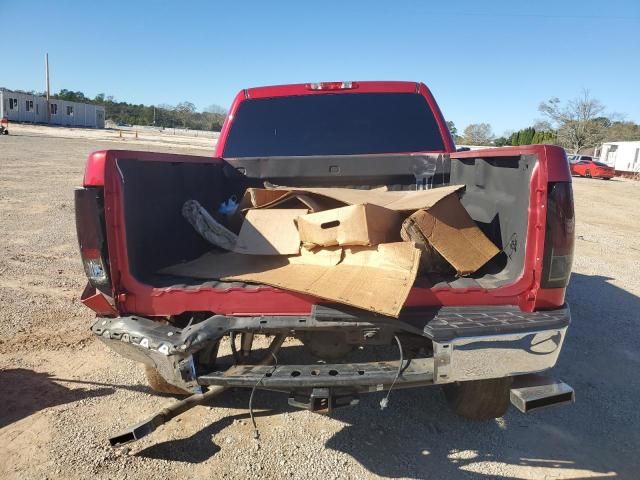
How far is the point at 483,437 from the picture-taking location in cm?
303

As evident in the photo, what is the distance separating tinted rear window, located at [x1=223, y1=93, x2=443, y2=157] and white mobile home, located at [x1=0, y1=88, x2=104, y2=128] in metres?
71.1

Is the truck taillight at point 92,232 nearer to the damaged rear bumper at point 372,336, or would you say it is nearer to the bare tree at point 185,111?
the damaged rear bumper at point 372,336

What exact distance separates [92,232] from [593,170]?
36591 mm

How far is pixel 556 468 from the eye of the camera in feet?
9.07

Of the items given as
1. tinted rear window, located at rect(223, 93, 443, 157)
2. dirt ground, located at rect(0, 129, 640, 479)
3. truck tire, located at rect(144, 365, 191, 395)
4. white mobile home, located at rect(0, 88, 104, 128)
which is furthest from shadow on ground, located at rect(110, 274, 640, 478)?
white mobile home, located at rect(0, 88, 104, 128)

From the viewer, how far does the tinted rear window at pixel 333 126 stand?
4.32 metres

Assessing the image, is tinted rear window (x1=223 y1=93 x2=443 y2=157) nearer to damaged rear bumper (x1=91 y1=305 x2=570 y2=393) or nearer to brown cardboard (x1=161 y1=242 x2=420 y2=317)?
brown cardboard (x1=161 y1=242 x2=420 y2=317)

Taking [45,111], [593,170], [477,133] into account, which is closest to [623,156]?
[593,170]

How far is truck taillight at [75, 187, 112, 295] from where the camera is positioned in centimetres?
236

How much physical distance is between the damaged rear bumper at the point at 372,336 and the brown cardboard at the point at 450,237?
0.37m

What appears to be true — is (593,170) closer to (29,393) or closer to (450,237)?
(450,237)

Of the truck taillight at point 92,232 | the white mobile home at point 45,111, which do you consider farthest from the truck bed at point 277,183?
the white mobile home at point 45,111

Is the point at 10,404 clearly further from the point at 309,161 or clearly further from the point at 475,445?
the point at 475,445

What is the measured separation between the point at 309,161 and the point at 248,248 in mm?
1204
